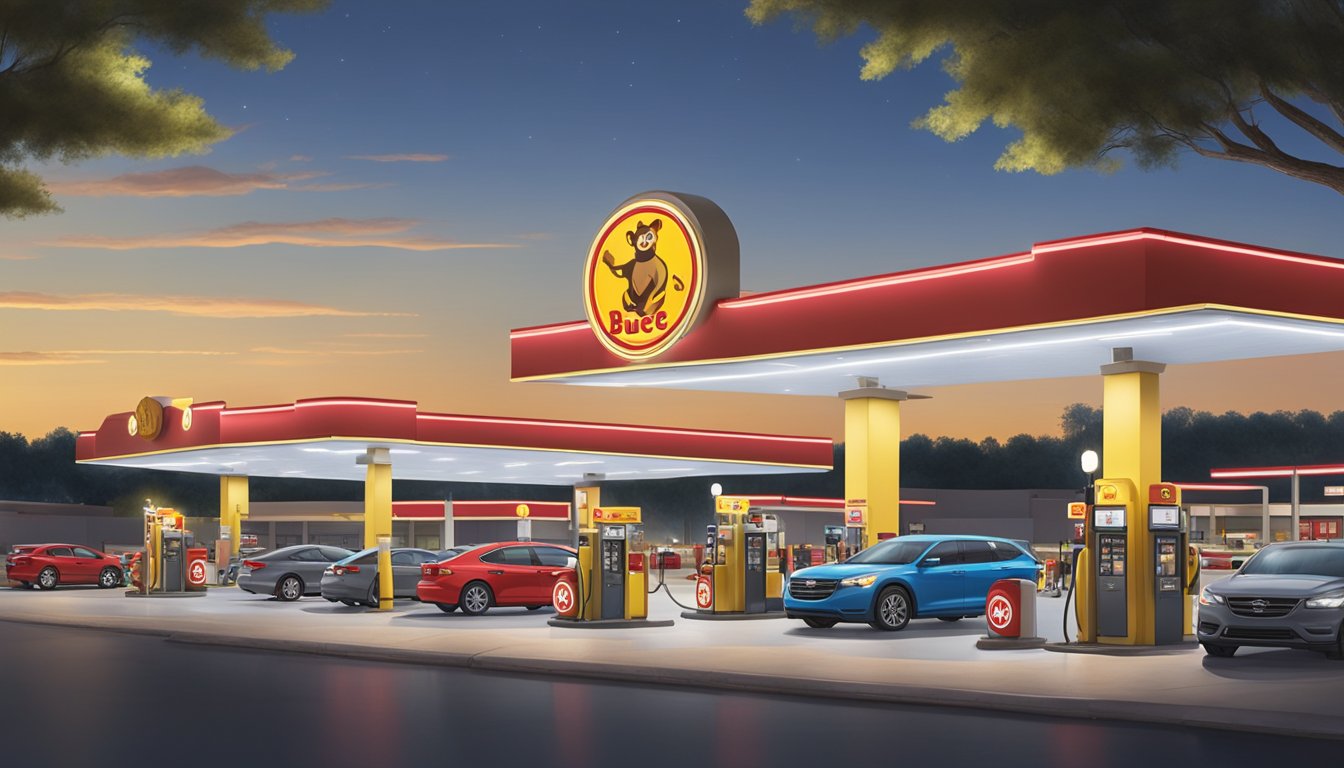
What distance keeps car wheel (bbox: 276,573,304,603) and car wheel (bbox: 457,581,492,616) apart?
8276mm

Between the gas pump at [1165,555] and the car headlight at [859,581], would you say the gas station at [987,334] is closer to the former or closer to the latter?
the gas pump at [1165,555]

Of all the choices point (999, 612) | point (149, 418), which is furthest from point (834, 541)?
point (149, 418)

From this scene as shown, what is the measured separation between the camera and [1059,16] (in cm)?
2088

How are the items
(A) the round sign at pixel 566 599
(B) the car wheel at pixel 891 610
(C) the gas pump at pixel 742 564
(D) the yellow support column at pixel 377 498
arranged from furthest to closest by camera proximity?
(D) the yellow support column at pixel 377 498, (C) the gas pump at pixel 742 564, (A) the round sign at pixel 566 599, (B) the car wheel at pixel 891 610

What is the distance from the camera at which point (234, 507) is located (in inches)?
1966

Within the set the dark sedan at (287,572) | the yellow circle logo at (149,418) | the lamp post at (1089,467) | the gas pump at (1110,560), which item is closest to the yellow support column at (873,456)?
the lamp post at (1089,467)

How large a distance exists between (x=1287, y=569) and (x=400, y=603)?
19926 millimetres

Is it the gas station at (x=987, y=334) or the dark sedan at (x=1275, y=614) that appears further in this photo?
the gas station at (x=987, y=334)

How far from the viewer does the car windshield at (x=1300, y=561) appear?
789 inches

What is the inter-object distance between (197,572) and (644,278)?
20.1 meters

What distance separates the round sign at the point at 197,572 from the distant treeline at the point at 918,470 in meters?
84.2

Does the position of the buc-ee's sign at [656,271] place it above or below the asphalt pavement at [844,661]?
above

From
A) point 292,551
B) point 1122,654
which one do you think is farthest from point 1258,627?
point 292,551

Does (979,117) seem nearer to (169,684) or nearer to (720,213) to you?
(720,213)
